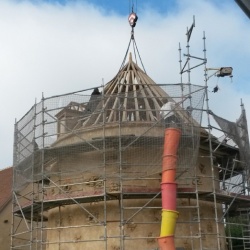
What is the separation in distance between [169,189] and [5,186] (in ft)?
53.3

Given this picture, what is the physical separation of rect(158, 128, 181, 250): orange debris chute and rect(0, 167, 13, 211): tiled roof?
1312 centimetres

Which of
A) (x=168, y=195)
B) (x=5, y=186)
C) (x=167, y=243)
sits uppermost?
(x=5, y=186)

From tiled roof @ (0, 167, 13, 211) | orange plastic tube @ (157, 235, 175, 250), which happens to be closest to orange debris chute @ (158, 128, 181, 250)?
orange plastic tube @ (157, 235, 175, 250)

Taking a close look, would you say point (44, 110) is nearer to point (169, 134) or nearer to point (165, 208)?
point (169, 134)

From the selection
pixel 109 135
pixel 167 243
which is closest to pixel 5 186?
pixel 109 135

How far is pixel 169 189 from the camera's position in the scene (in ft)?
40.3

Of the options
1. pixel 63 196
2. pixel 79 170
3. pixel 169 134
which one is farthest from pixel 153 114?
pixel 63 196

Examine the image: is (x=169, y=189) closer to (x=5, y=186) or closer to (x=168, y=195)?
(x=168, y=195)

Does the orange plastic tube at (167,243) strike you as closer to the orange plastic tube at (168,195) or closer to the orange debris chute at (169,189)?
the orange debris chute at (169,189)

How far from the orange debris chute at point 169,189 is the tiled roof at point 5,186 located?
13124 millimetres

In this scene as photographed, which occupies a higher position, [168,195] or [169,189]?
[169,189]

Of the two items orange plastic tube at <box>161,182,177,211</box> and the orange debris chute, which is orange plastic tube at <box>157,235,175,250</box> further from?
orange plastic tube at <box>161,182,177,211</box>

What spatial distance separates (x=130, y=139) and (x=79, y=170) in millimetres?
1994

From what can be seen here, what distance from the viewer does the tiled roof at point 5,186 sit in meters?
23.1
